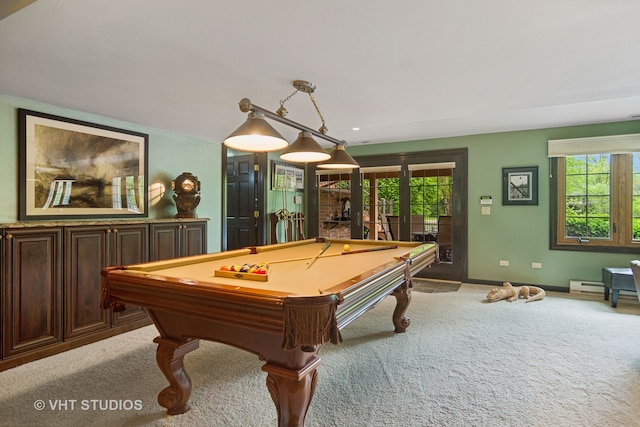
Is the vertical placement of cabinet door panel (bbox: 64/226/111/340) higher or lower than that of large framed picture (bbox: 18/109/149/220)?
lower

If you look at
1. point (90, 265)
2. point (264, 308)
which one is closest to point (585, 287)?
point (264, 308)

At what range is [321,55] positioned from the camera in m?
2.15

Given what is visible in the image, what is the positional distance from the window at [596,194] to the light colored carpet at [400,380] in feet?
4.91

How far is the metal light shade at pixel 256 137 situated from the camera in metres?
2.01

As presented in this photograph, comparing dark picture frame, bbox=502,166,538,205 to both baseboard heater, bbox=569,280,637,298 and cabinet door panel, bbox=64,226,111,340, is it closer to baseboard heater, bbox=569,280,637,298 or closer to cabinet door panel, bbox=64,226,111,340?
baseboard heater, bbox=569,280,637,298

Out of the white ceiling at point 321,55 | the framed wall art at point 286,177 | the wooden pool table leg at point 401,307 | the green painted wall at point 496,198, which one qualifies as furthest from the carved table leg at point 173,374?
the framed wall art at point 286,177

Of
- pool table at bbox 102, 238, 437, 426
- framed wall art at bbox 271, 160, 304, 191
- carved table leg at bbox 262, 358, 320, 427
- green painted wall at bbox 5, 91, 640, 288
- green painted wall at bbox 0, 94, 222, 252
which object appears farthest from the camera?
framed wall art at bbox 271, 160, 304, 191

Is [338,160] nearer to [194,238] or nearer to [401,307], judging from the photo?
[401,307]

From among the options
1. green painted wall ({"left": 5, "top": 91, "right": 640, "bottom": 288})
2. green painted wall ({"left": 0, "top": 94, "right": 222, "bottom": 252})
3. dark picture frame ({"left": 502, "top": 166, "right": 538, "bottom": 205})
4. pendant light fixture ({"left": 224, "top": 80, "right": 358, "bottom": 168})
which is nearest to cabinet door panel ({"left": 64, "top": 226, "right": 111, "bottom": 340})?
green painted wall ({"left": 0, "top": 94, "right": 222, "bottom": 252})

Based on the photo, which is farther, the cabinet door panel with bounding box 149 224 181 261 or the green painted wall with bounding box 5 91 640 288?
the green painted wall with bounding box 5 91 640 288

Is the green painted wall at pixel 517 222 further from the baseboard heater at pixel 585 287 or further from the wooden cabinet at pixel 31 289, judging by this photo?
the wooden cabinet at pixel 31 289

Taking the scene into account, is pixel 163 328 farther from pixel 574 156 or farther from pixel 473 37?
pixel 574 156

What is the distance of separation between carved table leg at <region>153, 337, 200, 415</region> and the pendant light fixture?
1260mm

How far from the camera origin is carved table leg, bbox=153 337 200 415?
1.84 metres
